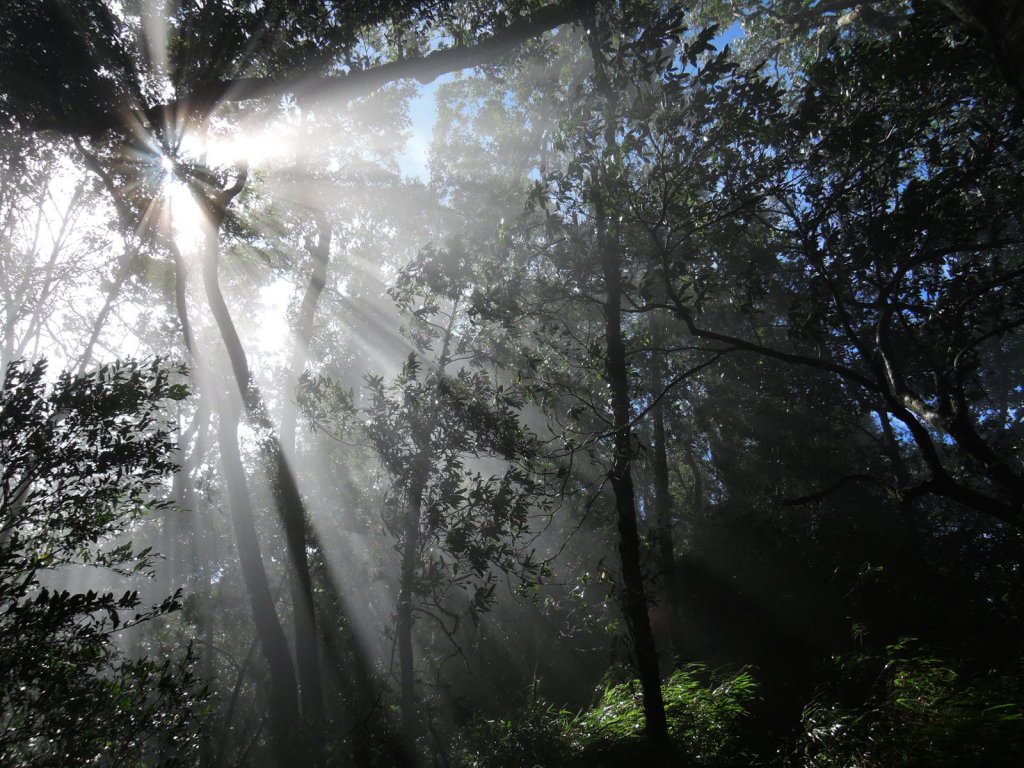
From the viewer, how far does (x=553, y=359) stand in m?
9.91

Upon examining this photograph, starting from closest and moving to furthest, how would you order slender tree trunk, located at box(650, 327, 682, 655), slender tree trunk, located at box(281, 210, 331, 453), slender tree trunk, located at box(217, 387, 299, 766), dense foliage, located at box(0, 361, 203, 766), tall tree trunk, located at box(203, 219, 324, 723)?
dense foliage, located at box(0, 361, 203, 766) → slender tree trunk, located at box(217, 387, 299, 766) → tall tree trunk, located at box(203, 219, 324, 723) → slender tree trunk, located at box(281, 210, 331, 453) → slender tree trunk, located at box(650, 327, 682, 655)

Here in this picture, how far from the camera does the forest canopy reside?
13.7 feet

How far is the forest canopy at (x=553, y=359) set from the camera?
→ 4172 millimetres

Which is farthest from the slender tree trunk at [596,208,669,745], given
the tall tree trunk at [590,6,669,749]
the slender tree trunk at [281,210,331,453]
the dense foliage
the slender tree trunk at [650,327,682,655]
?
the slender tree trunk at [281,210,331,453]

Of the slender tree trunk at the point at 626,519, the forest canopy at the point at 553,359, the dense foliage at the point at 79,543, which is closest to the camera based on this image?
the dense foliage at the point at 79,543

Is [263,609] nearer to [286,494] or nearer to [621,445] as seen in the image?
[286,494]

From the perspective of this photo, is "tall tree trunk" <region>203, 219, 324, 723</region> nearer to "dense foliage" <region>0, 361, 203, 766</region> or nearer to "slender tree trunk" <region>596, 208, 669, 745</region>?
"dense foliage" <region>0, 361, 203, 766</region>

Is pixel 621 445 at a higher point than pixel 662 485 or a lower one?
lower

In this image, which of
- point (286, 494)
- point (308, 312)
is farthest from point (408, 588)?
point (308, 312)

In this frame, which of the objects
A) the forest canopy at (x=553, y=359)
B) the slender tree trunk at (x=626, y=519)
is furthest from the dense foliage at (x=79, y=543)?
the slender tree trunk at (x=626, y=519)

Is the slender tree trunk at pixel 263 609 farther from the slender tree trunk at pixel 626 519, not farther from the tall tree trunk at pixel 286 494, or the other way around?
the slender tree trunk at pixel 626 519

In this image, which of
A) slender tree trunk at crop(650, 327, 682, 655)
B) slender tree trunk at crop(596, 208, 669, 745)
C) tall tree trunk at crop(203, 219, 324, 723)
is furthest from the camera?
slender tree trunk at crop(650, 327, 682, 655)

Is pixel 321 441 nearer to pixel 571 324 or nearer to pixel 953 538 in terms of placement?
pixel 571 324

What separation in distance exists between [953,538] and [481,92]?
1575 centimetres
